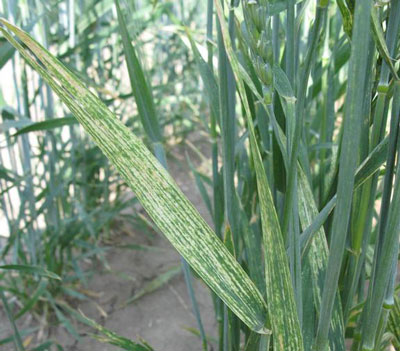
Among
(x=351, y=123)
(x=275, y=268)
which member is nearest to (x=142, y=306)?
(x=275, y=268)

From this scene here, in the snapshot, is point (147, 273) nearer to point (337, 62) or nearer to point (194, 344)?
point (194, 344)

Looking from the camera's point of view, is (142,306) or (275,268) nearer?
(275,268)

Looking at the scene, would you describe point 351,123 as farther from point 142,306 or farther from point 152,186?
point 142,306

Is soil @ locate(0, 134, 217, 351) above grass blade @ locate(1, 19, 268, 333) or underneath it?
underneath

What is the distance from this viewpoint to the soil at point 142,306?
3.93 ft

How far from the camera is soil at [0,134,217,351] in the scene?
120cm

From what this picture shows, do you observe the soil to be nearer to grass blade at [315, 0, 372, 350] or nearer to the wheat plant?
the wheat plant

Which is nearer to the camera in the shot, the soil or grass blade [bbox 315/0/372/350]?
grass blade [bbox 315/0/372/350]

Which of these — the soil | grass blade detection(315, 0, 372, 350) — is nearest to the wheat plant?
grass blade detection(315, 0, 372, 350)

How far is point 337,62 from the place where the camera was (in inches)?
32.3

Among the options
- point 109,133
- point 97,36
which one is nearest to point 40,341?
point 97,36

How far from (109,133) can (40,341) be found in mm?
841

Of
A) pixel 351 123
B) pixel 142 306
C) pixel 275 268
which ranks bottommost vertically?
pixel 142 306

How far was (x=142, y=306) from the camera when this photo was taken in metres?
1.30
